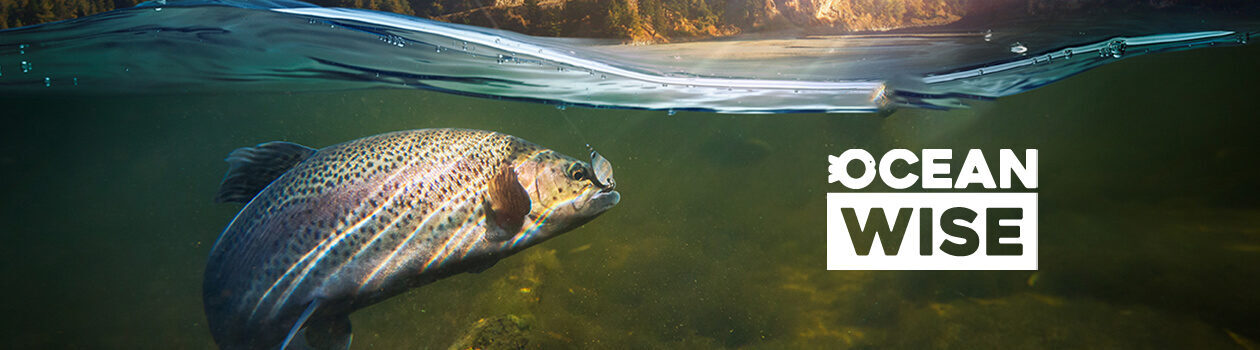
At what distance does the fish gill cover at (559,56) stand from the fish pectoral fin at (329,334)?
329cm

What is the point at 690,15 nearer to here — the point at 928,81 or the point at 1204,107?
the point at 928,81

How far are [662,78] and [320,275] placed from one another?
18.0 feet

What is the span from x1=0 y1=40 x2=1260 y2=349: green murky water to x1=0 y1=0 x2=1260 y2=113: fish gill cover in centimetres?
233

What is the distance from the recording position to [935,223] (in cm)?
902

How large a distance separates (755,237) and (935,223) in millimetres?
3464

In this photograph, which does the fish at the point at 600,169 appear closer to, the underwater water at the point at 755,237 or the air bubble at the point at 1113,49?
the underwater water at the point at 755,237

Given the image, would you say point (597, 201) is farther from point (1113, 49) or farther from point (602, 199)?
point (1113, 49)

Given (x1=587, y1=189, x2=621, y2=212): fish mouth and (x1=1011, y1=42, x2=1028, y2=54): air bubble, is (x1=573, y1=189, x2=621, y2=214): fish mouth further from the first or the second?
(x1=1011, y1=42, x2=1028, y2=54): air bubble

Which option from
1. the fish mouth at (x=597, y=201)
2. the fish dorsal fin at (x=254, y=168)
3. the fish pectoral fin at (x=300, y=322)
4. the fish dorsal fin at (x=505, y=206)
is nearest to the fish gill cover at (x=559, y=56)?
the fish dorsal fin at (x=254, y=168)

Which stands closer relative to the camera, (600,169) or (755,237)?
(600,169)

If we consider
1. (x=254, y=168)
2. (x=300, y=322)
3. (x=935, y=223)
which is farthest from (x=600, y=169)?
(x=935, y=223)

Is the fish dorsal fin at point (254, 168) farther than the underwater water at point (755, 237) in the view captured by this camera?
No

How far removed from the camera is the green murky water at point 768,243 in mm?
7559

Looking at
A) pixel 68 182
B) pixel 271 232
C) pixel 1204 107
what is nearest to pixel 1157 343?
pixel 271 232
